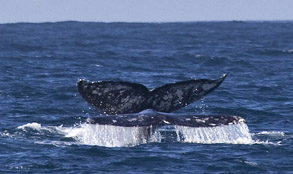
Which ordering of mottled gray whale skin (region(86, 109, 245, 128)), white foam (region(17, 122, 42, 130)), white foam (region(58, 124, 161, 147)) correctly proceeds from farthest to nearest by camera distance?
white foam (region(17, 122, 42, 130))
white foam (region(58, 124, 161, 147))
mottled gray whale skin (region(86, 109, 245, 128))

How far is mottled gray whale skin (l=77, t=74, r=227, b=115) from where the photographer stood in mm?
16125

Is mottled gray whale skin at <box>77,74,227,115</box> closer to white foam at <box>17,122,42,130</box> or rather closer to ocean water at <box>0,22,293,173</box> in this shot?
ocean water at <box>0,22,293,173</box>

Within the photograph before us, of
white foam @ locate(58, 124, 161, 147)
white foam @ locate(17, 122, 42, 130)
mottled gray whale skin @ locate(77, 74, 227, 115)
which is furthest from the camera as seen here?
white foam @ locate(17, 122, 42, 130)

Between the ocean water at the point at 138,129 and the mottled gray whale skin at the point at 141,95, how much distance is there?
1.64ft

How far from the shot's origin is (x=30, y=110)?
81.0 ft

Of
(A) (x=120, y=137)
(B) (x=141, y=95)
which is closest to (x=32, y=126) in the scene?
(A) (x=120, y=137)

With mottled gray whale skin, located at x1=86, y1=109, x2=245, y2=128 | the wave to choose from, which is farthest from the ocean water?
mottled gray whale skin, located at x1=86, y1=109, x2=245, y2=128

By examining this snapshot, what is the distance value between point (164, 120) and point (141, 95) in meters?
1.06

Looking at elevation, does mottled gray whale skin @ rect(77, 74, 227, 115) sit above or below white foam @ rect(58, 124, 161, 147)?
above

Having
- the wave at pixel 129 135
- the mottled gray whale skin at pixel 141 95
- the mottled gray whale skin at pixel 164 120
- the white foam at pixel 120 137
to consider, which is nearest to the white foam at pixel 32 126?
the wave at pixel 129 135

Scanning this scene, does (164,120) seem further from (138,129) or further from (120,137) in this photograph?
(120,137)

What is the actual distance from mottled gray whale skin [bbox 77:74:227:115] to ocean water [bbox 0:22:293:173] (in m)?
0.50

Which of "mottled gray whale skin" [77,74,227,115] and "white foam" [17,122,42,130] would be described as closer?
"mottled gray whale skin" [77,74,227,115]

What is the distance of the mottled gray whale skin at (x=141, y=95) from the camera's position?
52.9 ft
